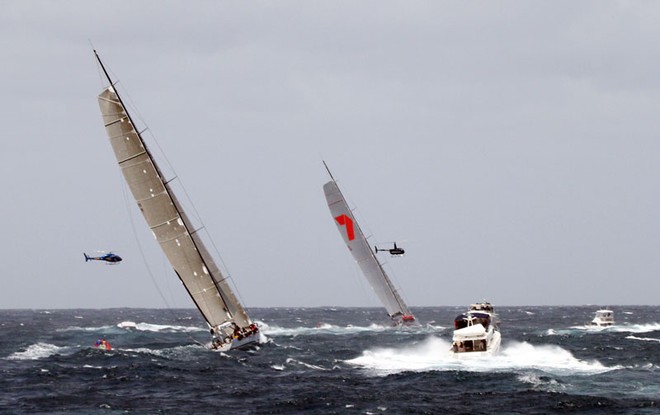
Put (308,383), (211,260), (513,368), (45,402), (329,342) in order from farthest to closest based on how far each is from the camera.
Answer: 1. (329,342)
2. (211,260)
3. (513,368)
4. (308,383)
5. (45,402)

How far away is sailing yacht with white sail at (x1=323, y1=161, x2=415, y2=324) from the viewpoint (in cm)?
10012

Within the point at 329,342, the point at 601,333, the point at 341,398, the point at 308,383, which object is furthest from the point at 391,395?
the point at 601,333

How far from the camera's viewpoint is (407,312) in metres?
103

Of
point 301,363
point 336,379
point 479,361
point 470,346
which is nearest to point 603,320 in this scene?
point 470,346

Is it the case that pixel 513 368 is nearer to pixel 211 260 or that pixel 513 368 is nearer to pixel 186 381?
pixel 186 381

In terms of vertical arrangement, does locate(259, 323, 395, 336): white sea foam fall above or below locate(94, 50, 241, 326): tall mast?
below

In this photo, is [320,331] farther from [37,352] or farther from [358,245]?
[37,352]

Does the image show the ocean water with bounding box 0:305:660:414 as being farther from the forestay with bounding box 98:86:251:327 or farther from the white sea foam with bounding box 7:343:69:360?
the forestay with bounding box 98:86:251:327

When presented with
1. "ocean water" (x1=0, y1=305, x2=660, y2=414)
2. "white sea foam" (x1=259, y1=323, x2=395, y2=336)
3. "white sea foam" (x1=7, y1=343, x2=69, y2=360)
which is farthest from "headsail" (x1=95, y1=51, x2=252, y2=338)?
→ "white sea foam" (x1=259, y1=323, x2=395, y2=336)

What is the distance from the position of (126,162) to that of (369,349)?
27.2m

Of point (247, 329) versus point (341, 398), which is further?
point (247, 329)

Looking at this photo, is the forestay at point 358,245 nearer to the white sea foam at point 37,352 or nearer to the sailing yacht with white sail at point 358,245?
the sailing yacht with white sail at point 358,245

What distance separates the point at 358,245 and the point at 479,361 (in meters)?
38.3

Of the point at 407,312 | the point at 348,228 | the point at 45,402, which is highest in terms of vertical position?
the point at 348,228
